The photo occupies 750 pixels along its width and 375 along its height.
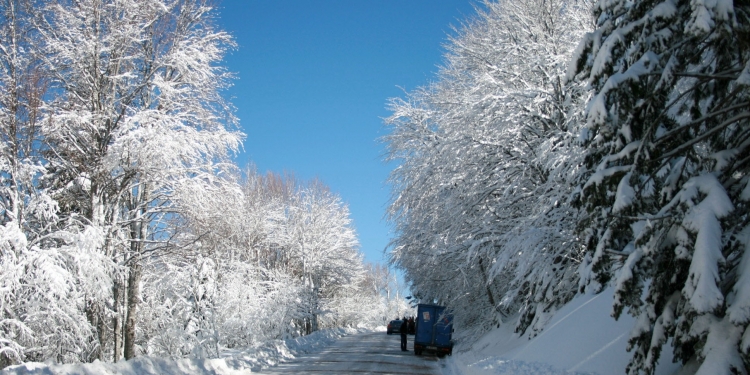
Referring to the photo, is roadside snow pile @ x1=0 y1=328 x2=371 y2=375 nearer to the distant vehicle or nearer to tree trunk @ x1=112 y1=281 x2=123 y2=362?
tree trunk @ x1=112 y1=281 x2=123 y2=362

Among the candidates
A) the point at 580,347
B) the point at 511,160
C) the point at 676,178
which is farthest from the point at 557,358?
the point at 511,160

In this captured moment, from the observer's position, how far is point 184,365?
1167 centimetres

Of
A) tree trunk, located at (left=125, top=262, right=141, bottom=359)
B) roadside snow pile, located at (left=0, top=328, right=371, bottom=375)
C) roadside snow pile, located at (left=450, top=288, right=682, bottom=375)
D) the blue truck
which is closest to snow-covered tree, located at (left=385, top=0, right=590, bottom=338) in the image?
roadside snow pile, located at (left=450, top=288, right=682, bottom=375)

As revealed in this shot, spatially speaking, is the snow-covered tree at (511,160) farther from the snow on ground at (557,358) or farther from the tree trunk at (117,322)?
the tree trunk at (117,322)

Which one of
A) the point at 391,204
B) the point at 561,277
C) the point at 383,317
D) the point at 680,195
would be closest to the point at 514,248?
the point at 561,277

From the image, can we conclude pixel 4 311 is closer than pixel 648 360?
No

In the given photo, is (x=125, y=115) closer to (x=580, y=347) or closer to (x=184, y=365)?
(x=184, y=365)

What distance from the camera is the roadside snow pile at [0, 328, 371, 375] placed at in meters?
7.54

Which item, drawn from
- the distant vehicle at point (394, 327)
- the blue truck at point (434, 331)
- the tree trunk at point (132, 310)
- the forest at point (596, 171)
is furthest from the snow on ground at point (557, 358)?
the distant vehicle at point (394, 327)

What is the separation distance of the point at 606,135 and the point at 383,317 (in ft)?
333

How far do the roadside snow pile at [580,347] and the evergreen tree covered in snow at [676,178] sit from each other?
5.18ft

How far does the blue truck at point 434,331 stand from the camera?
22453mm

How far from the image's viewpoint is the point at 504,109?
1441 cm

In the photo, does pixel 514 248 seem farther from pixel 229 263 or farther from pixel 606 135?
pixel 229 263
